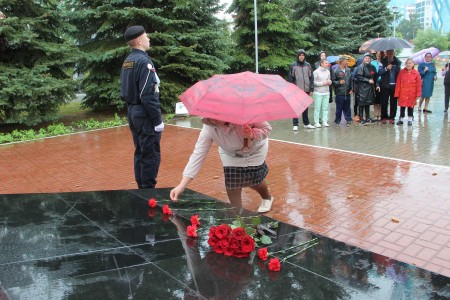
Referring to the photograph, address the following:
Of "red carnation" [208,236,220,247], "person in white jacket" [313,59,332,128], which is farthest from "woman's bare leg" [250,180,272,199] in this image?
"person in white jacket" [313,59,332,128]

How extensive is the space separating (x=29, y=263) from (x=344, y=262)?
1728 millimetres

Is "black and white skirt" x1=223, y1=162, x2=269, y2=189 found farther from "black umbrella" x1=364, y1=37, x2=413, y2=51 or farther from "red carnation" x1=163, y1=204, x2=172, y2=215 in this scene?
"black umbrella" x1=364, y1=37, x2=413, y2=51

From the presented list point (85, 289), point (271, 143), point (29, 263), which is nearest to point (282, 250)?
point (85, 289)

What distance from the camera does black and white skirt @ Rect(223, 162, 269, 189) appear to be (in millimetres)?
3865

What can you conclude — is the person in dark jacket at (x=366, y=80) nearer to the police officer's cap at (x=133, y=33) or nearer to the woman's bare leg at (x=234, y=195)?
the police officer's cap at (x=133, y=33)

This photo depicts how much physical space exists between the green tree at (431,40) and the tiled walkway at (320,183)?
69.1 meters

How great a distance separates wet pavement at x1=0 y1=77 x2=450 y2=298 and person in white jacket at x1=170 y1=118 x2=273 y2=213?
2.87ft

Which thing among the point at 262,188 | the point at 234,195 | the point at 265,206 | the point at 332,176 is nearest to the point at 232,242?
the point at 234,195

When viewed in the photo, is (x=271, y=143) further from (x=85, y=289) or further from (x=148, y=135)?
(x=85, y=289)

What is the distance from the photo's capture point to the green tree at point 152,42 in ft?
43.2

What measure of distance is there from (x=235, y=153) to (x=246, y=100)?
106cm

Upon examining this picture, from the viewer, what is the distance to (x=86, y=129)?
38.7 ft

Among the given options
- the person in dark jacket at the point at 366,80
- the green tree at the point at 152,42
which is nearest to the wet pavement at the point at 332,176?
the person in dark jacket at the point at 366,80

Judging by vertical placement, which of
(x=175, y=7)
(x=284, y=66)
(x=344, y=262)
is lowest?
(x=344, y=262)
